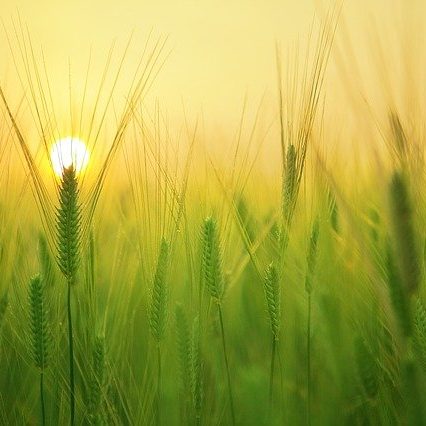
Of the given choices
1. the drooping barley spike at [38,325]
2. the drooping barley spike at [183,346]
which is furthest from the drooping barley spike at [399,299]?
the drooping barley spike at [38,325]

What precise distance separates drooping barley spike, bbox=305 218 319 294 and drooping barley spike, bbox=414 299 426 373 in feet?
0.50

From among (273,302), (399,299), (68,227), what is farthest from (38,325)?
(399,299)

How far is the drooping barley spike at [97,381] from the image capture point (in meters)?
0.71

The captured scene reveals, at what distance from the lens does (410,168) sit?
30.3 inches

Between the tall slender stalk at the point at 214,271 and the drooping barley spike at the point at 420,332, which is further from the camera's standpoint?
the tall slender stalk at the point at 214,271

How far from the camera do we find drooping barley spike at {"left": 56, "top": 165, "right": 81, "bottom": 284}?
0.72 m

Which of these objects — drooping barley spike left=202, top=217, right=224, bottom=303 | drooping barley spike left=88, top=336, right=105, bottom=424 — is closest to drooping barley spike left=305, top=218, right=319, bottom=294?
drooping barley spike left=202, top=217, right=224, bottom=303

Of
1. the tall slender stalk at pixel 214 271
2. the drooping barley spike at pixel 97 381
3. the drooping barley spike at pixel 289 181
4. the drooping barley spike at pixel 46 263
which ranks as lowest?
the drooping barley spike at pixel 97 381

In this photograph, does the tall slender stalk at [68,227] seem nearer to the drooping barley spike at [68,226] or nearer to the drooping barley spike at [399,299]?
the drooping barley spike at [68,226]

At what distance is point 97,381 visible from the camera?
0.72 metres

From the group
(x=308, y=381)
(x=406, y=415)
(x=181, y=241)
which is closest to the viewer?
(x=406, y=415)

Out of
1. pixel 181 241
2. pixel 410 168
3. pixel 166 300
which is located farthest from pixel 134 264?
pixel 410 168

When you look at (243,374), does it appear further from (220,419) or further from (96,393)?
(96,393)

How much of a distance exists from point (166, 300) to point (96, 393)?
12 cm
